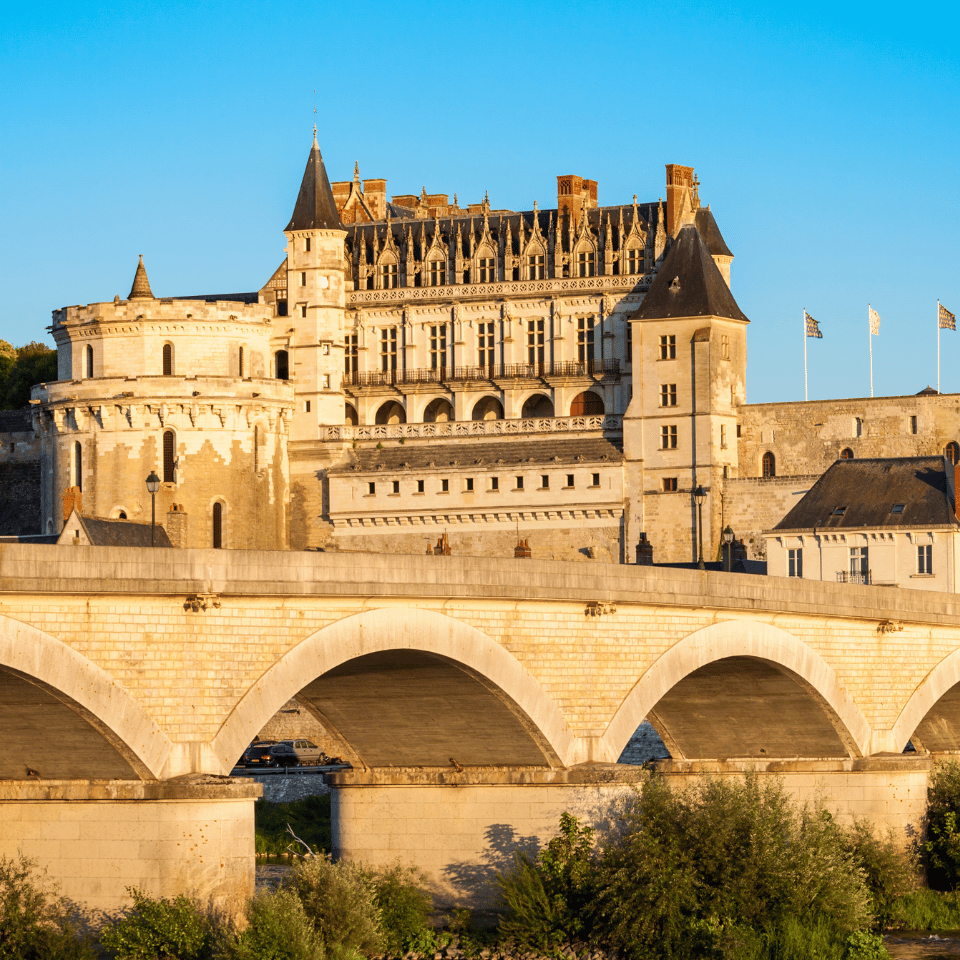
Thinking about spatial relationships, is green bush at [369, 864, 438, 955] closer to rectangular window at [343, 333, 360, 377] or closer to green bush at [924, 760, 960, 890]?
green bush at [924, 760, 960, 890]

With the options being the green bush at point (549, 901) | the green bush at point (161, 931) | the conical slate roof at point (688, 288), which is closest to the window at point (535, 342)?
the conical slate roof at point (688, 288)

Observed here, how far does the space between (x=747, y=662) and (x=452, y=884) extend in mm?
6571

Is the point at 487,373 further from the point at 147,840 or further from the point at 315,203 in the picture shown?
the point at 147,840

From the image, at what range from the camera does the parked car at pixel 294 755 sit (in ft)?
191

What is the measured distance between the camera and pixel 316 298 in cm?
7969

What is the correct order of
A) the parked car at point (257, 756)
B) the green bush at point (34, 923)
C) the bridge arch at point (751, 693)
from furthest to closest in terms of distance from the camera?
the parked car at point (257, 756), the bridge arch at point (751, 693), the green bush at point (34, 923)

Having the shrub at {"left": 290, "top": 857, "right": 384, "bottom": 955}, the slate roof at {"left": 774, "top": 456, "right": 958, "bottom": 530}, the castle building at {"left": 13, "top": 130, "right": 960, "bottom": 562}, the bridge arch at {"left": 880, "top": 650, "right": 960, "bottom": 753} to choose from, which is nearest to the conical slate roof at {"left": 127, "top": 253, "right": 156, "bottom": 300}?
the castle building at {"left": 13, "top": 130, "right": 960, "bottom": 562}

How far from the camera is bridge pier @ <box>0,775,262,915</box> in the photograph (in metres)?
22.2

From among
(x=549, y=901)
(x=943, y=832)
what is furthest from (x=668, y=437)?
(x=549, y=901)

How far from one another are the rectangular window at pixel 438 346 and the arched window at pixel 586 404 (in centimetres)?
551

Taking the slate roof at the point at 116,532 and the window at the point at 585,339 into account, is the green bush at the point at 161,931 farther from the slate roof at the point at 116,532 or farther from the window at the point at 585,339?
the window at the point at 585,339

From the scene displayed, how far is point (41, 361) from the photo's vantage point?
306 ft

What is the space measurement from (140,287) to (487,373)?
44.3ft

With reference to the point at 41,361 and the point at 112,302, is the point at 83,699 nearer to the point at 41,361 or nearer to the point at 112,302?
the point at 112,302
